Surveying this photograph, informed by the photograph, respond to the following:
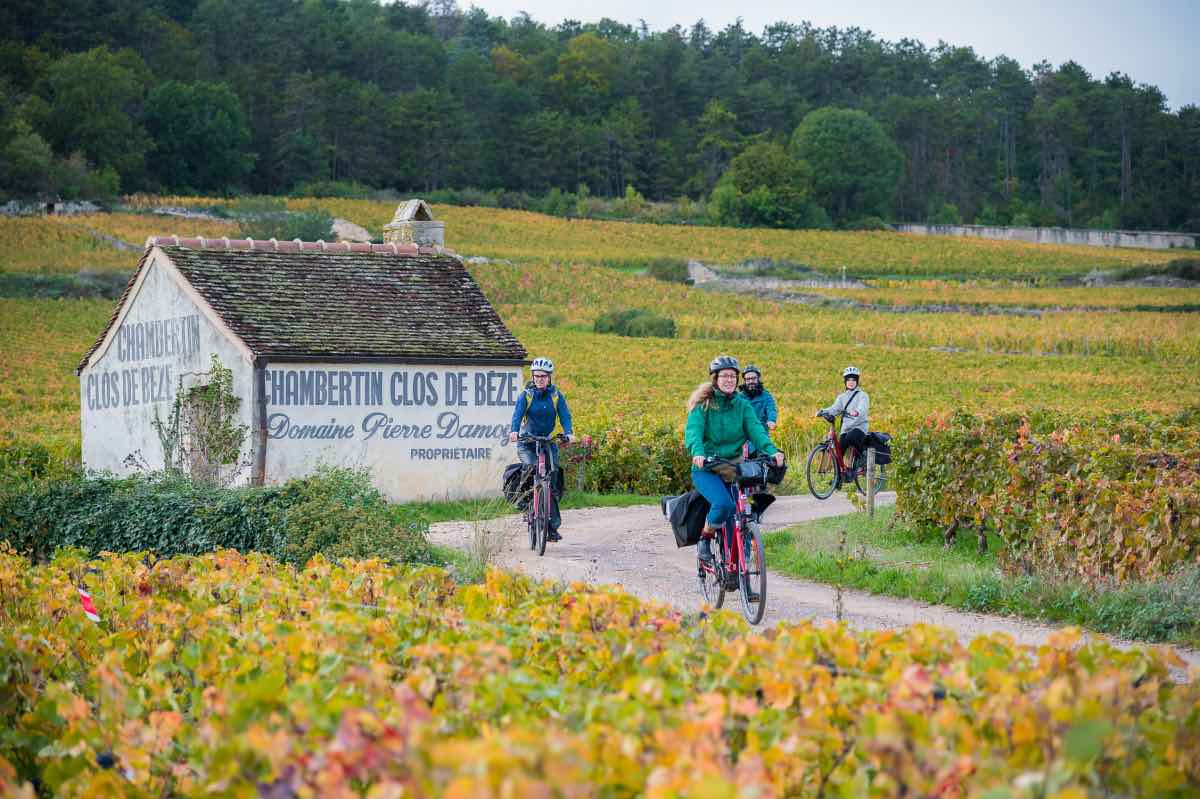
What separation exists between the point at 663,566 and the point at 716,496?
155 inches

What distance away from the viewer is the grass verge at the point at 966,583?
431 inches

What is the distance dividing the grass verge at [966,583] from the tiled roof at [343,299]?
313 inches

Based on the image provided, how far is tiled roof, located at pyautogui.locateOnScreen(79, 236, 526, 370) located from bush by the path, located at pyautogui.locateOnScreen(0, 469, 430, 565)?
395 cm

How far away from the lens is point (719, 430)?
12.0 metres

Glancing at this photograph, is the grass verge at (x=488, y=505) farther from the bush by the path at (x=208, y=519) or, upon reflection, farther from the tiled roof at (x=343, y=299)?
the bush by the path at (x=208, y=519)

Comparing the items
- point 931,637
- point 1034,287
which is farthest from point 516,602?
point 1034,287

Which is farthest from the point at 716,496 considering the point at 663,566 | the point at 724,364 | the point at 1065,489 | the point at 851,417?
the point at 851,417

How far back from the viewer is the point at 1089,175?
164500 millimetres

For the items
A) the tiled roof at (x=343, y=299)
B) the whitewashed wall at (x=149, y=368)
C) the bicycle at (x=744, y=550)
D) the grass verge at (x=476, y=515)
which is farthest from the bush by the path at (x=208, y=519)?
the tiled roof at (x=343, y=299)

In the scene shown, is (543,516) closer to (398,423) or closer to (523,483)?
(523,483)

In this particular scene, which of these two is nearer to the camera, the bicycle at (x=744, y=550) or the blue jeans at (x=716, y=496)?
the bicycle at (x=744, y=550)

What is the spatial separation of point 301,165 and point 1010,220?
76926 millimetres

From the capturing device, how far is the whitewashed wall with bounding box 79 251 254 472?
73.2 feet

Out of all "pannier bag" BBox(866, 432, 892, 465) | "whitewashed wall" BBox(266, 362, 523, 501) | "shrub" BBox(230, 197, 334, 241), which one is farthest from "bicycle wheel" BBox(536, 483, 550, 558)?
"shrub" BBox(230, 197, 334, 241)
